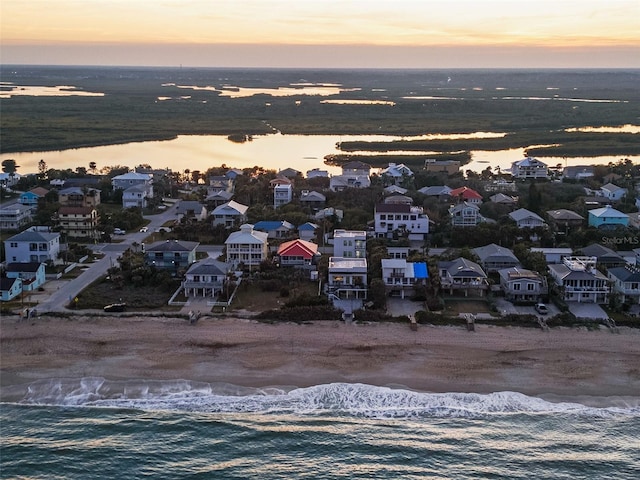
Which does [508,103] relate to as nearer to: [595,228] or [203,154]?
[203,154]

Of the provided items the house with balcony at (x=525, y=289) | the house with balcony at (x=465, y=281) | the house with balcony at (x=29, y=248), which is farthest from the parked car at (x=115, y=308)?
the house with balcony at (x=525, y=289)

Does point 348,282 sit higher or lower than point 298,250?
lower

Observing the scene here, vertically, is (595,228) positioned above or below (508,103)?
below

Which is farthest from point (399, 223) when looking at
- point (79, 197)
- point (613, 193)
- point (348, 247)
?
point (79, 197)

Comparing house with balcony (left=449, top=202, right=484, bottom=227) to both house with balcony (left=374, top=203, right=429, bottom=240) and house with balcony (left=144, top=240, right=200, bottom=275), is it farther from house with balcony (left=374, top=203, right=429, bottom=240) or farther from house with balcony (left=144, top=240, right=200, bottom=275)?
house with balcony (left=144, top=240, right=200, bottom=275)

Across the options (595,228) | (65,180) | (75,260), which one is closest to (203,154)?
(65,180)

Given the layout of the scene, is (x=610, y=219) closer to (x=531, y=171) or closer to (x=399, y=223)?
(x=399, y=223)

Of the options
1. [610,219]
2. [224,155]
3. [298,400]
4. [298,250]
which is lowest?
[298,400]
